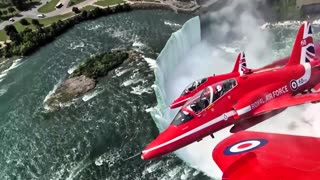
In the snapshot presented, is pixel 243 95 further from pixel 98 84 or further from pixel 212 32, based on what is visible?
pixel 212 32

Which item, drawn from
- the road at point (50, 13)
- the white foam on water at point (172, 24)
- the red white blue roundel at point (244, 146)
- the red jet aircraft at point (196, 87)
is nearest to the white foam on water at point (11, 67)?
the road at point (50, 13)

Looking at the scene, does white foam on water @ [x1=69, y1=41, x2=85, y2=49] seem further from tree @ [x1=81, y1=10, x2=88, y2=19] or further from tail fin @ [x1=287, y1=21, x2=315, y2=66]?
tail fin @ [x1=287, y1=21, x2=315, y2=66]

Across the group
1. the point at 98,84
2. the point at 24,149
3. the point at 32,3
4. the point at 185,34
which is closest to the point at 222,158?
the point at 24,149

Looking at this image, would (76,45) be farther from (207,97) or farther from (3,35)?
(207,97)

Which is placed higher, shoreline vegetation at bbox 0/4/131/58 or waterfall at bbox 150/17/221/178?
shoreline vegetation at bbox 0/4/131/58

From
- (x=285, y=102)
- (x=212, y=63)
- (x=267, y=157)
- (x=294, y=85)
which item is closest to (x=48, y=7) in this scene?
(x=212, y=63)

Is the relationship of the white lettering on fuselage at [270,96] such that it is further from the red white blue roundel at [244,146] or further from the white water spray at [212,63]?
the white water spray at [212,63]

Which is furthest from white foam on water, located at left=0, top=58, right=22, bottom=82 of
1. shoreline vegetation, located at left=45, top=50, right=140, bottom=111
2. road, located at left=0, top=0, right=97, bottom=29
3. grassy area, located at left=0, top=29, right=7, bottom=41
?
road, located at left=0, top=0, right=97, bottom=29
